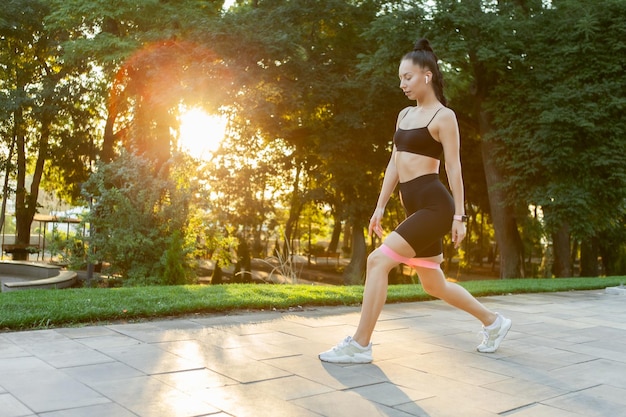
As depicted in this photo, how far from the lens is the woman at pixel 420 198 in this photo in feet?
15.4

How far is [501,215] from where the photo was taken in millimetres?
22109

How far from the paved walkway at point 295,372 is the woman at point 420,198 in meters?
0.33

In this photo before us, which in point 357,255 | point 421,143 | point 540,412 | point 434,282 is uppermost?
point 421,143

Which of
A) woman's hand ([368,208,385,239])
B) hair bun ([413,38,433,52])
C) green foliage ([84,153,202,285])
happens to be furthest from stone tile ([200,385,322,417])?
green foliage ([84,153,202,285])

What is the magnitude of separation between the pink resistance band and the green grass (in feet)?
8.61

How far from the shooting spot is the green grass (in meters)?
5.81

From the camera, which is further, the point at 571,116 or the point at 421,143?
the point at 571,116

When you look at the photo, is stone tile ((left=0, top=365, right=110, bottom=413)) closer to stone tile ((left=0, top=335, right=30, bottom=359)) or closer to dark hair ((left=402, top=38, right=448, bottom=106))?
stone tile ((left=0, top=335, right=30, bottom=359))

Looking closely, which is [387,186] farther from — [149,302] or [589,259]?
[589,259]

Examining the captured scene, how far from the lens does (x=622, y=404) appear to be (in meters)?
3.92

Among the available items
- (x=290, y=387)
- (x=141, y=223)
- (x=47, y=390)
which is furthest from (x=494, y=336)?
(x=141, y=223)

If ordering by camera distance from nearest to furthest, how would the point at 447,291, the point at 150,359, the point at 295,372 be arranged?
the point at 295,372 < the point at 150,359 < the point at 447,291

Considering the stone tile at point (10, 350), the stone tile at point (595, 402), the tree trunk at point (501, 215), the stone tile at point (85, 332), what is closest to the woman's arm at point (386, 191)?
the stone tile at point (595, 402)

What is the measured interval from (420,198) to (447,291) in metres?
0.78
